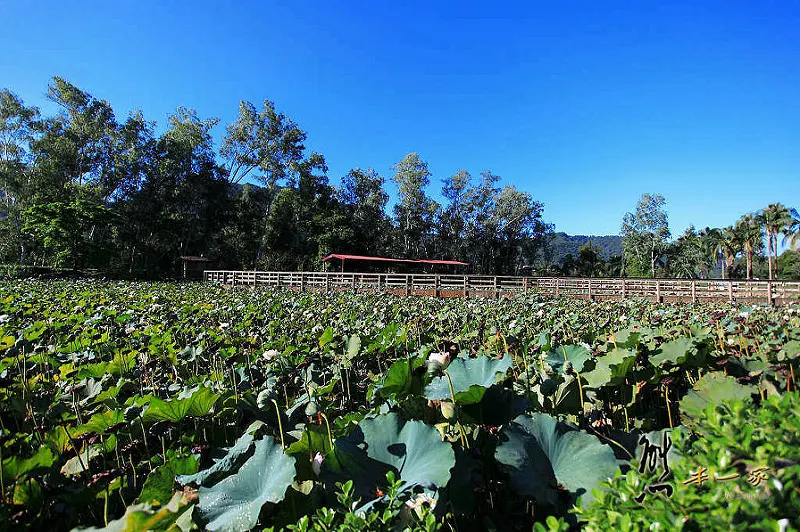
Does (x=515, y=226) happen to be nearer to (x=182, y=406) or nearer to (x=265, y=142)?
(x=265, y=142)

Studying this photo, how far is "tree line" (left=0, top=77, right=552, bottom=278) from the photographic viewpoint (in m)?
25.2

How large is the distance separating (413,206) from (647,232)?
21.2m

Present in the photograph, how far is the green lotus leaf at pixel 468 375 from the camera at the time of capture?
145 cm

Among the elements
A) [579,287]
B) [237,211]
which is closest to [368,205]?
[237,211]

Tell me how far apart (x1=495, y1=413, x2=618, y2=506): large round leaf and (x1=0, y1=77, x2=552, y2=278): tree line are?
1092 inches

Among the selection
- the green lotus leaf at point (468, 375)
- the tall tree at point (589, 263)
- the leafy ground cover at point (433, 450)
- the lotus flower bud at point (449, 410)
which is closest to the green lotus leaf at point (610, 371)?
the leafy ground cover at point (433, 450)

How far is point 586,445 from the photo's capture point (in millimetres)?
1051

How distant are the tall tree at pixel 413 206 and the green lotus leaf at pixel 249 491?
35.0 m

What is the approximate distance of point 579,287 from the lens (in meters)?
17.5

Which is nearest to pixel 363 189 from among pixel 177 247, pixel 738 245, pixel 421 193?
pixel 421 193

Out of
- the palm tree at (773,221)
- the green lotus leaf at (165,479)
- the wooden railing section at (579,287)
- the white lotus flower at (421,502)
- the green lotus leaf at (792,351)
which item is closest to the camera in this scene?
the white lotus flower at (421,502)

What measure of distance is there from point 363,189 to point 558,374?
36.7 meters

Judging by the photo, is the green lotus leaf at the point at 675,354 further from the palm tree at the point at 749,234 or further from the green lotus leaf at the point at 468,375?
the palm tree at the point at 749,234

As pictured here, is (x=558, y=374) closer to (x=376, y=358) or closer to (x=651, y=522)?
(x=651, y=522)
